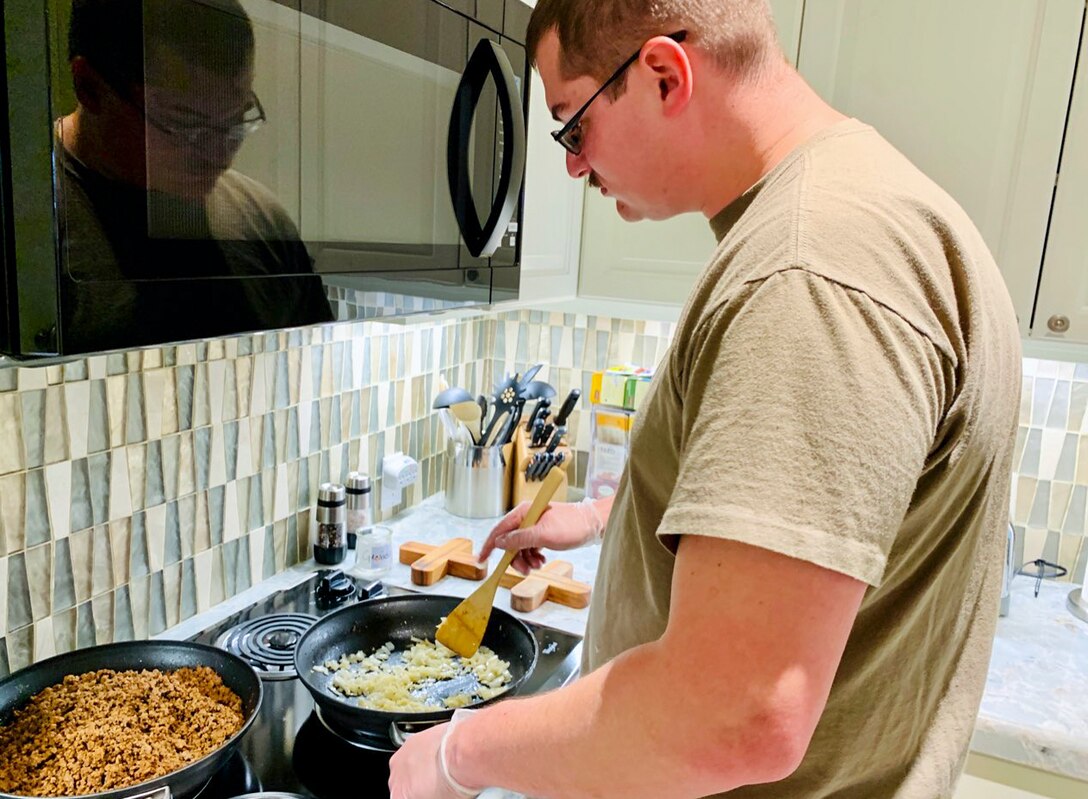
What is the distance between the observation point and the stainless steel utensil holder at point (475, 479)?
72.4 inches

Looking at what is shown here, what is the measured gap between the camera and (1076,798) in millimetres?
1212

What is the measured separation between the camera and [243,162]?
0.74 metres

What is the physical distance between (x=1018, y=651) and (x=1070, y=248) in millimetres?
674

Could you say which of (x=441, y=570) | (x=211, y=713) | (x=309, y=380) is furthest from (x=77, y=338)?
(x=441, y=570)

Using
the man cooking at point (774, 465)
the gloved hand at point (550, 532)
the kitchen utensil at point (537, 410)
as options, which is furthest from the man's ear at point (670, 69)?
the kitchen utensil at point (537, 410)

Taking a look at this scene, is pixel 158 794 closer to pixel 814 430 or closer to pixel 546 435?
pixel 814 430

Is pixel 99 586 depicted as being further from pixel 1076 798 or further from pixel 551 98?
pixel 1076 798

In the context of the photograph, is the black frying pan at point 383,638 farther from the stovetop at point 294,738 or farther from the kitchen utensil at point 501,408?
the kitchen utensil at point 501,408

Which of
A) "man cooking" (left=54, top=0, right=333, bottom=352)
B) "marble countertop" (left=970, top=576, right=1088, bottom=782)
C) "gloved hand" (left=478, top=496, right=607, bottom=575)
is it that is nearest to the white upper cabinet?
"gloved hand" (left=478, top=496, right=607, bottom=575)

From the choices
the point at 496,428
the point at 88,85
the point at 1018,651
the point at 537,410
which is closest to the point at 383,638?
the point at 496,428

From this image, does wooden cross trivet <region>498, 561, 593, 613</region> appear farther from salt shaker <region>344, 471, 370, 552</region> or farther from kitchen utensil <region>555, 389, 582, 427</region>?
kitchen utensil <region>555, 389, 582, 427</region>

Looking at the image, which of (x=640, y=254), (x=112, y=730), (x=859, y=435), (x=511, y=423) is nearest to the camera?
(x=859, y=435)

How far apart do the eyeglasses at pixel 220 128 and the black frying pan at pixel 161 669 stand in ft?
A: 1.94

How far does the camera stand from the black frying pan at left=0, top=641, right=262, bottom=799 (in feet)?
2.77
